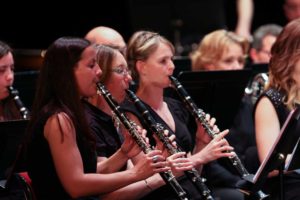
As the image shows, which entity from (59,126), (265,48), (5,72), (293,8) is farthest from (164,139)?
(293,8)

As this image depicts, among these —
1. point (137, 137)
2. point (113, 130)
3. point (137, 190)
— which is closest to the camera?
point (137, 137)

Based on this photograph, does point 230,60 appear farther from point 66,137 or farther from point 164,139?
point 66,137

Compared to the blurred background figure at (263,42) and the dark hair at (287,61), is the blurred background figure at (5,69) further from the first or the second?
the blurred background figure at (263,42)

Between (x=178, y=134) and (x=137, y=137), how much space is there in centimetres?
67

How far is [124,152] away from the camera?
3.21m

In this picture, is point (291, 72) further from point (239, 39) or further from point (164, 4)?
point (164, 4)

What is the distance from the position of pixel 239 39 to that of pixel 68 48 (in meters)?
2.18

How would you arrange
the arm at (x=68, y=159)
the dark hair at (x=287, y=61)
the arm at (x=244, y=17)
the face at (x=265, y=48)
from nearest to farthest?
1. the arm at (x=68, y=159)
2. the dark hair at (x=287, y=61)
3. the face at (x=265, y=48)
4. the arm at (x=244, y=17)

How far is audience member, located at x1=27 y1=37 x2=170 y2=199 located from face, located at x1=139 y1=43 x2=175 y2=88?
2.54ft

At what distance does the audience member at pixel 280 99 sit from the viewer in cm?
360

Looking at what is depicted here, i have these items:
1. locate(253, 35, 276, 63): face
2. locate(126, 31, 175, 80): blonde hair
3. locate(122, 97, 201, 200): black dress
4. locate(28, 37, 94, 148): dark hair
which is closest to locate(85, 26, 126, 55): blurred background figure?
locate(126, 31, 175, 80): blonde hair

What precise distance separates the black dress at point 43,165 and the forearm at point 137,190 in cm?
40

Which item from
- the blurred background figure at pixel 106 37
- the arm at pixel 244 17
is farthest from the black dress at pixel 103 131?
the arm at pixel 244 17

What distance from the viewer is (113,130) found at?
3.49m
